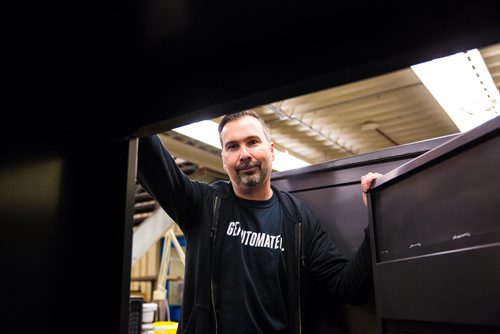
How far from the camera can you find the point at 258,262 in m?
1.59

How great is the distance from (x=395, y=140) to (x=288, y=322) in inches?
114

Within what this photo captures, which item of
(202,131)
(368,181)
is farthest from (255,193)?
(202,131)

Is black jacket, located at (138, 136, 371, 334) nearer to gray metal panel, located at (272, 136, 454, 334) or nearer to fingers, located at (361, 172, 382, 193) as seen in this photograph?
gray metal panel, located at (272, 136, 454, 334)

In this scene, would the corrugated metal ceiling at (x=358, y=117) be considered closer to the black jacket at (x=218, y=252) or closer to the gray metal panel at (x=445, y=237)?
the black jacket at (x=218, y=252)

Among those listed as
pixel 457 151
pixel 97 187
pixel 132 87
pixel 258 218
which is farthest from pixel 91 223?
pixel 258 218

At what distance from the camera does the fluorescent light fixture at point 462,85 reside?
2238mm

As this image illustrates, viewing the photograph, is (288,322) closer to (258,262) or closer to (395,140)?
(258,262)

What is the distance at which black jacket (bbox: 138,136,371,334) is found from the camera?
146 centimetres

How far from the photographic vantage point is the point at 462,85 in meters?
2.45

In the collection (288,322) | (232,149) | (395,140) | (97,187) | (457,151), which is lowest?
(288,322)

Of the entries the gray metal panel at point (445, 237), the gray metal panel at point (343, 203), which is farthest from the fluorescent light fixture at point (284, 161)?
the gray metal panel at point (445, 237)

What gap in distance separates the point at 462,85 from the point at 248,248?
5.31ft

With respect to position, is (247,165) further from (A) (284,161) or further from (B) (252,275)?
(A) (284,161)

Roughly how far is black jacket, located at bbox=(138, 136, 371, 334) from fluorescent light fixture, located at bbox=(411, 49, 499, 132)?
99cm
